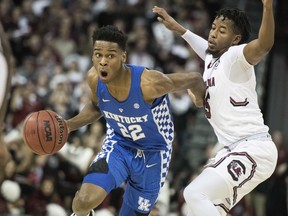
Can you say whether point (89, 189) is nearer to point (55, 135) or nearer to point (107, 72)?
point (55, 135)

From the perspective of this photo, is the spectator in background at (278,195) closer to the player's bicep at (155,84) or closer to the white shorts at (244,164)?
the white shorts at (244,164)

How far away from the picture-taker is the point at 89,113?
8352 millimetres

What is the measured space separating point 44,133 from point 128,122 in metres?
0.86

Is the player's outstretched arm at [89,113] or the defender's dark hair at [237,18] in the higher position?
the defender's dark hair at [237,18]

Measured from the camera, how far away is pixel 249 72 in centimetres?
743

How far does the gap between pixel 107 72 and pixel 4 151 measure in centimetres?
170

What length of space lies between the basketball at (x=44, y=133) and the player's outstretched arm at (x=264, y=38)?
204 cm

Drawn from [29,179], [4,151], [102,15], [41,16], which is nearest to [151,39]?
[102,15]

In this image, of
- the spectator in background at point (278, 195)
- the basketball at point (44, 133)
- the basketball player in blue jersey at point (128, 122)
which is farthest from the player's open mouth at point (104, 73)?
the spectator in background at point (278, 195)

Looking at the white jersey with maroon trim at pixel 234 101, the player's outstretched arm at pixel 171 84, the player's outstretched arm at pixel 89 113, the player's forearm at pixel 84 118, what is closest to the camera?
the white jersey with maroon trim at pixel 234 101

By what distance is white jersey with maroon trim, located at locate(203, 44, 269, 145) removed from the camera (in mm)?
7434

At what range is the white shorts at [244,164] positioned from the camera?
730 cm

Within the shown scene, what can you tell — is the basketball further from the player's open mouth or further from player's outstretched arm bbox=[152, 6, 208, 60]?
player's outstretched arm bbox=[152, 6, 208, 60]

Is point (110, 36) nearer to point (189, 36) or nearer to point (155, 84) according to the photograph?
point (155, 84)
